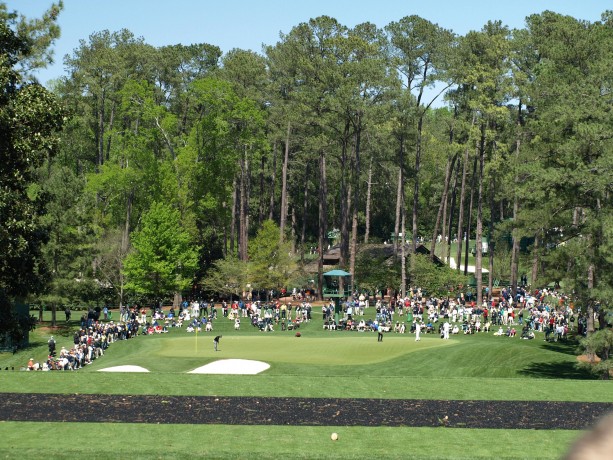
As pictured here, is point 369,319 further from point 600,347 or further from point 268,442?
point 268,442

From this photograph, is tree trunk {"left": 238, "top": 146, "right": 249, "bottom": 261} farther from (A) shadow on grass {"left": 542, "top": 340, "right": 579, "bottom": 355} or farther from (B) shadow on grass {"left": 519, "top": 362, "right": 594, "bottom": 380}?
(B) shadow on grass {"left": 519, "top": 362, "right": 594, "bottom": 380}

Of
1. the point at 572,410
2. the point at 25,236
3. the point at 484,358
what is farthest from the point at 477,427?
the point at 484,358

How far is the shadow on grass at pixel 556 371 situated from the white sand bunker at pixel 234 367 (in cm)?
1259

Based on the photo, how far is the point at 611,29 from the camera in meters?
64.9

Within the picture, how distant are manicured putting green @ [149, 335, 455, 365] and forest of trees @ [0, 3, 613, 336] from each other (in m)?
8.69

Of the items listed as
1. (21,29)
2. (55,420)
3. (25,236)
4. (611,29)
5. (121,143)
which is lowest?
(55,420)

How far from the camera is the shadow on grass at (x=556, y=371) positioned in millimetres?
41312

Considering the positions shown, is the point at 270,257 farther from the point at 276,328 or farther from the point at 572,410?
the point at 572,410

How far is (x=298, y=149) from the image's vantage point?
9944 cm

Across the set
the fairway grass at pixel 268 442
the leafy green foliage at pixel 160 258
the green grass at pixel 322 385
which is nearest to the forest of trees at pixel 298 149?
the leafy green foliage at pixel 160 258

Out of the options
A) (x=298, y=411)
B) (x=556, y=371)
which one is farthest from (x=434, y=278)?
(x=298, y=411)

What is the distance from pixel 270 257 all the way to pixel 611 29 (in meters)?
31.8

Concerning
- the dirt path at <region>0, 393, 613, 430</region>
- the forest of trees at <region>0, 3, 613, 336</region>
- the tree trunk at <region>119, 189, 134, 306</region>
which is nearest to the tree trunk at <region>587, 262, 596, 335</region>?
the forest of trees at <region>0, 3, 613, 336</region>

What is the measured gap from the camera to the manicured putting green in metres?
45.6
